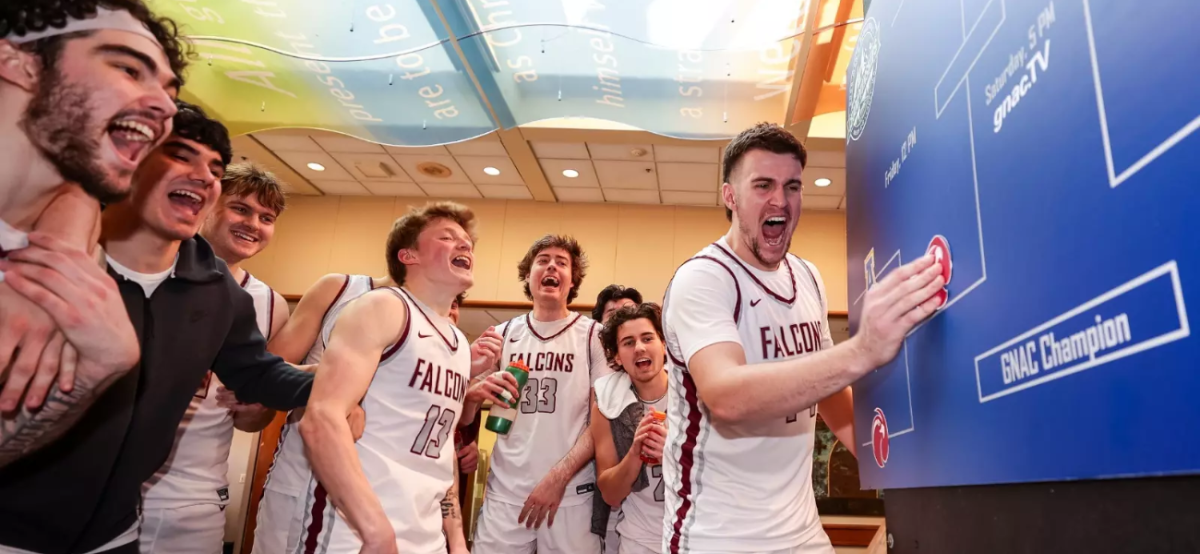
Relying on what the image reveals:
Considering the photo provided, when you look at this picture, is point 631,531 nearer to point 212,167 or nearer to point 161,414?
point 161,414

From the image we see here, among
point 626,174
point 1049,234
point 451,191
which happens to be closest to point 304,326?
point 1049,234

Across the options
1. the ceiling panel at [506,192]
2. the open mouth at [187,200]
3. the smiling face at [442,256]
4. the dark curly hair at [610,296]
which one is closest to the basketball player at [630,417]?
the dark curly hair at [610,296]

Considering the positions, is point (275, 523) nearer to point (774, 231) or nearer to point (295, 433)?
point (295, 433)

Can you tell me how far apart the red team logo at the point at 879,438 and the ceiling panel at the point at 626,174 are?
5.38 metres

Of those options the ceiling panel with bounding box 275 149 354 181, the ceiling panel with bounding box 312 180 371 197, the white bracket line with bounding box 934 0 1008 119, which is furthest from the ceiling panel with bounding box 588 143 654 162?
the white bracket line with bounding box 934 0 1008 119

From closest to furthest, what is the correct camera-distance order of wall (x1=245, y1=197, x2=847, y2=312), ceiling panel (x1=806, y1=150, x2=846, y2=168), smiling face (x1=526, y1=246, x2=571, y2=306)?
smiling face (x1=526, y1=246, x2=571, y2=306), ceiling panel (x1=806, y1=150, x2=846, y2=168), wall (x1=245, y1=197, x2=847, y2=312)

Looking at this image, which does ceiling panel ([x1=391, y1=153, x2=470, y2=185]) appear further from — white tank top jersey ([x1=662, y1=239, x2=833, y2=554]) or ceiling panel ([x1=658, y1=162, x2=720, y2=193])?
white tank top jersey ([x1=662, y1=239, x2=833, y2=554])

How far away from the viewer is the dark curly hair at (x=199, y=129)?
1.56m

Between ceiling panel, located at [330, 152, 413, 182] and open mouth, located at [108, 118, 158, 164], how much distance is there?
607 cm

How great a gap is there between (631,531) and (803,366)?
1880 millimetres

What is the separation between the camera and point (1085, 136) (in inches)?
30.9

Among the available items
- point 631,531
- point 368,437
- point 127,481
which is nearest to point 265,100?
point 368,437

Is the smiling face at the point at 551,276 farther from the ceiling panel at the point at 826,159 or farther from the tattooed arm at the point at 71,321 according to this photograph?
the ceiling panel at the point at 826,159

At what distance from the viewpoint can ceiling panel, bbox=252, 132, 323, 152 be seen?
6469 mm
